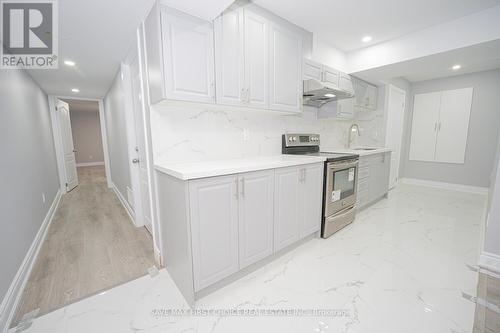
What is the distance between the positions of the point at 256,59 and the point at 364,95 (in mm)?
2712

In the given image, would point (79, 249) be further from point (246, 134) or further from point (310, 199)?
point (310, 199)

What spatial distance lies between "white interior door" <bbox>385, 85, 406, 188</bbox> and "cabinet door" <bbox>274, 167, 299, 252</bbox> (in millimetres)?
3188

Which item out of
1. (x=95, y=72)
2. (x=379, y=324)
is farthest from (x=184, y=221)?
(x=95, y=72)

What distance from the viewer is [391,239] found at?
7.92 ft

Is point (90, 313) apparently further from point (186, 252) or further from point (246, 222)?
point (246, 222)

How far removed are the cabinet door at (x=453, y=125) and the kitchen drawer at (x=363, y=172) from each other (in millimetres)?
2814

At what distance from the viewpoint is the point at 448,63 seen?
2.88m

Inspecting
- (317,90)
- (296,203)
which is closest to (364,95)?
(317,90)

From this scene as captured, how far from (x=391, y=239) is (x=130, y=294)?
2.75m

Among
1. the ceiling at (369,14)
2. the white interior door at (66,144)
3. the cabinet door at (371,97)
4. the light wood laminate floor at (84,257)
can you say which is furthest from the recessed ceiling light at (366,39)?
the white interior door at (66,144)

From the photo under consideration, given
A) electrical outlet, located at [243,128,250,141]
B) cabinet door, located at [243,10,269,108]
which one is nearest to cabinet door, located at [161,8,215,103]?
Result: cabinet door, located at [243,10,269,108]

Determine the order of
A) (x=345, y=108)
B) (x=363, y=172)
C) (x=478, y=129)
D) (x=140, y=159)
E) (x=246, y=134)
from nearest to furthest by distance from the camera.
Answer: (x=246, y=134), (x=140, y=159), (x=363, y=172), (x=345, y=108), (x=478, y=129)

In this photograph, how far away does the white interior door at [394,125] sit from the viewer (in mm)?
4090

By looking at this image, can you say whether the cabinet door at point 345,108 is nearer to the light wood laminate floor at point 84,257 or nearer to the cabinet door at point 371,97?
the cabinet door at point 371,97
